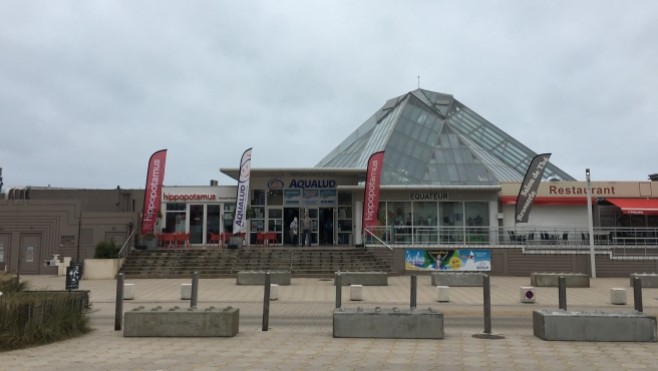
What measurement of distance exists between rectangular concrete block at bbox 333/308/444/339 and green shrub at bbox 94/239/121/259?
2124 centimetres

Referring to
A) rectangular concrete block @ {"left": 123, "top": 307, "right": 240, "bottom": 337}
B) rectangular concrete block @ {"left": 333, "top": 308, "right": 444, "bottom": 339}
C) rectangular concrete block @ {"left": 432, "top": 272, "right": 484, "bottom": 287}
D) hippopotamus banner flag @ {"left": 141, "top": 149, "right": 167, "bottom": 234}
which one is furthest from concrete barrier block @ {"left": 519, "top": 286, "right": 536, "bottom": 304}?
hippopotamus banner flag @ {"left": 141, "top": 149, "right": 167, "bottom": 234}

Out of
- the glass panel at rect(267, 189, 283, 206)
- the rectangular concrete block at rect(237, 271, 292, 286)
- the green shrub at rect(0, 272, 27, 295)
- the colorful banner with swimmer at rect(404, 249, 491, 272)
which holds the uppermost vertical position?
the glass panel at rect(267, 189, 283, 206)

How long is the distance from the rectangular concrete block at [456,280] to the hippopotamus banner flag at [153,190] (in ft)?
54.8

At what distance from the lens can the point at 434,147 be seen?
39.0 meters

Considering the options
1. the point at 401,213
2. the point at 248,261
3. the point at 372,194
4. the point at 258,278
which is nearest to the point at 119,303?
the point at 258,278

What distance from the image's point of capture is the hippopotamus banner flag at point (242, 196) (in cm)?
3166

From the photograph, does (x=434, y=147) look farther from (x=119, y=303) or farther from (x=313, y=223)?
(x=119, y=303)

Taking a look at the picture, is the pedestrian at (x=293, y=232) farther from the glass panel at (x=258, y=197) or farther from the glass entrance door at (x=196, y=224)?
the glass entrance door at (x=196, y=224)

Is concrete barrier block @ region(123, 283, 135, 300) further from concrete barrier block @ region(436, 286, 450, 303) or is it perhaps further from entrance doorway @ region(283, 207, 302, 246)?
entrance doorway @ region(283, 207, 302, 246)

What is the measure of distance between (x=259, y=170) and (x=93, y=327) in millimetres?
23321

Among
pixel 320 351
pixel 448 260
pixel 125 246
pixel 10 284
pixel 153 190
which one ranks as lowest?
pixel 320 351

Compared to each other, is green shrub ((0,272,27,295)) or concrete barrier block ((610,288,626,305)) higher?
green shrub ((0,272,27,295))

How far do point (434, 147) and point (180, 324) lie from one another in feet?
99.8

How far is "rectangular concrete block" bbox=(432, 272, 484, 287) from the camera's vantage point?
23.8m
